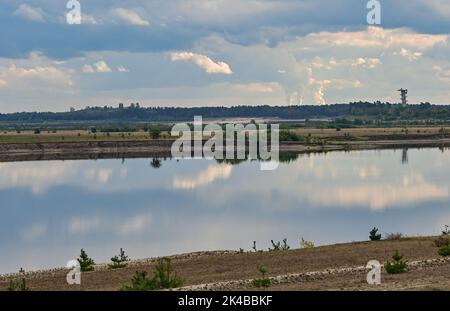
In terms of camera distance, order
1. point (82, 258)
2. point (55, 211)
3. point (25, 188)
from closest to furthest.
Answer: point (82, 258), point (55, 211), point (25, 188)

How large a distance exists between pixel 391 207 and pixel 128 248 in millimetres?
16171

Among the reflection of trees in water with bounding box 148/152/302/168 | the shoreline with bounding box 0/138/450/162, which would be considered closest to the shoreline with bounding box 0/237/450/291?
the reflection of trees in water with bounding box 148/152/302/168

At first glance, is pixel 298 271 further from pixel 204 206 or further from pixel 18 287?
pixel 204 206

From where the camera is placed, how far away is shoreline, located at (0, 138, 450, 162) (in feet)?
286

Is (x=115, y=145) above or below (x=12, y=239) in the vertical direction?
above

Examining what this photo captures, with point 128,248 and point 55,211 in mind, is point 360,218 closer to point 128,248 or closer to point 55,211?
point 128,248

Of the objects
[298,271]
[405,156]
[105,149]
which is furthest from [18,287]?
[105,149]

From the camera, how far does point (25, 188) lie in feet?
176

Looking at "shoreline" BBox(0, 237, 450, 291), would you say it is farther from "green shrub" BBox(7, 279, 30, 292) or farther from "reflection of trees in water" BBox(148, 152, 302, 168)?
"reflection of trees in water" BBox(148, 152, 302, 168)

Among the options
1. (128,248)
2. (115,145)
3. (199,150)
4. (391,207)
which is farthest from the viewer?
(199,150)

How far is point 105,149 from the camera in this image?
300 ft

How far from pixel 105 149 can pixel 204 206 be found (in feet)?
173

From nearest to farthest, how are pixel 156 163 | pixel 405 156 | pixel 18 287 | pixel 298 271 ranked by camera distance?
1. pixel 18 287
2. pixel 298 271
3. pixel 156 163
4. pixel 405 156
